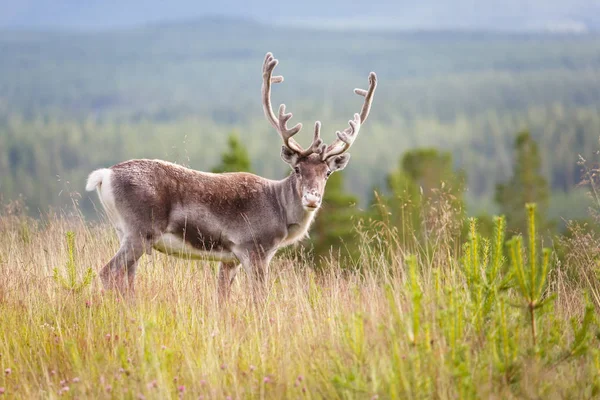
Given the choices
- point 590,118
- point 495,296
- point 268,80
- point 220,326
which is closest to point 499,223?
point 495,296

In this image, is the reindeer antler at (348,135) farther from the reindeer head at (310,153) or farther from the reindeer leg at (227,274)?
the reindeer leg at (227,274)

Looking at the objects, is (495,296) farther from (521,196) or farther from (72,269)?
(521,196)

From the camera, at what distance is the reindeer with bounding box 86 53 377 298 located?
7.73m

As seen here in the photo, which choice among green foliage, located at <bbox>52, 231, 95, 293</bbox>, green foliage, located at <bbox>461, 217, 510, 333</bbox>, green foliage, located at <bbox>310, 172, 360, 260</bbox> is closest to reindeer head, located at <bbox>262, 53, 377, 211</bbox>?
green foliage, located at <bbox>52, 231, 95, 293</bbox>

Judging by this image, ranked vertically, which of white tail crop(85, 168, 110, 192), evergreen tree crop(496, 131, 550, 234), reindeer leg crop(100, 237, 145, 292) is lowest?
evergreen tree crop(496, 131, 550, 234)

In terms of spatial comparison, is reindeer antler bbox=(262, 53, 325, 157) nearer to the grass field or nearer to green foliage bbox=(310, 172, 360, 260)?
the grass field

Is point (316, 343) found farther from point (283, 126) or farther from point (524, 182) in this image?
point (524, 182)

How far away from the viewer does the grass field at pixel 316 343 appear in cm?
467

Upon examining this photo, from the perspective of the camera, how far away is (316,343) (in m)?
5.54

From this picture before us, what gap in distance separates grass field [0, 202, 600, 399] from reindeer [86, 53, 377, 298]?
0.94 metres

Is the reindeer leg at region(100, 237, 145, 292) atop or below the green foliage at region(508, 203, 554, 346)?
below

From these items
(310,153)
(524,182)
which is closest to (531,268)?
(310,153)

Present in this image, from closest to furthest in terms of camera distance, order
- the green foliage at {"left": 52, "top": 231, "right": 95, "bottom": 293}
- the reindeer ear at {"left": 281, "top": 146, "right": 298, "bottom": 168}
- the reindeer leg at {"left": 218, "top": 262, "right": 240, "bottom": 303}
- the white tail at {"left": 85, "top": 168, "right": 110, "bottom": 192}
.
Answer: the green foliage at {"left": 52, "top": 231, "right": 95, "bottom": 293} → the white tail at {"left": 85, "top": 168, "right": 110, "bottom": 192} → the reindeer leg at {"left": 218, "top": 262, "right": 240, "bottom": 303} → the reindeer ear at {"left": 281, "top": 146, "right": 298, "bottom": 168}

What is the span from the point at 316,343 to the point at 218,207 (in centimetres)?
304
